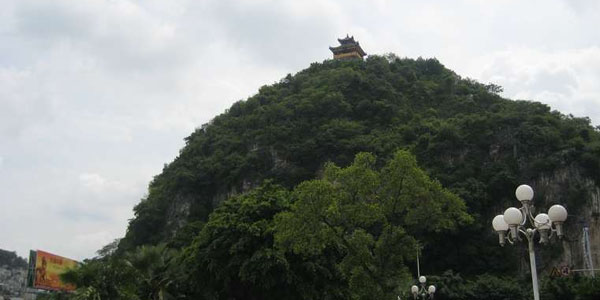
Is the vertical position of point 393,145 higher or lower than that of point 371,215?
higher

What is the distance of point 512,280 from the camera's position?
1467 inches

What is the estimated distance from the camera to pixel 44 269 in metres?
27.3

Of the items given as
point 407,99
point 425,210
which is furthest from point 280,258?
point 407,99

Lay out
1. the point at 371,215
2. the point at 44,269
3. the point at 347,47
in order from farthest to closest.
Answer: the point at 347,47 → the point at 44,269 → the point at 371,215

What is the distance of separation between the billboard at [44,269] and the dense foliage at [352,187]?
4.72 metres

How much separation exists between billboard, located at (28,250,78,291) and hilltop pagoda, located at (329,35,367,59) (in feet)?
172

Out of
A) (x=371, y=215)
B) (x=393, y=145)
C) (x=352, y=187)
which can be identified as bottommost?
(x=371, y=215)

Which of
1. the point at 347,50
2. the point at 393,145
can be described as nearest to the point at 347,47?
the point at 347,50

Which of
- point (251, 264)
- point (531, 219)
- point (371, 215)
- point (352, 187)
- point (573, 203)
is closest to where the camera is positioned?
point (531, 219)

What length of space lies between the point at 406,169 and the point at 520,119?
3538 cm

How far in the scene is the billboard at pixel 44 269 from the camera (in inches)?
1043

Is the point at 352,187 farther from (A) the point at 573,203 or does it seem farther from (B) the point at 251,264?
(A) the point at 573,203

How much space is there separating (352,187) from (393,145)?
106ft

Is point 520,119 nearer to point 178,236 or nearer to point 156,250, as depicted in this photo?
point 178,236
